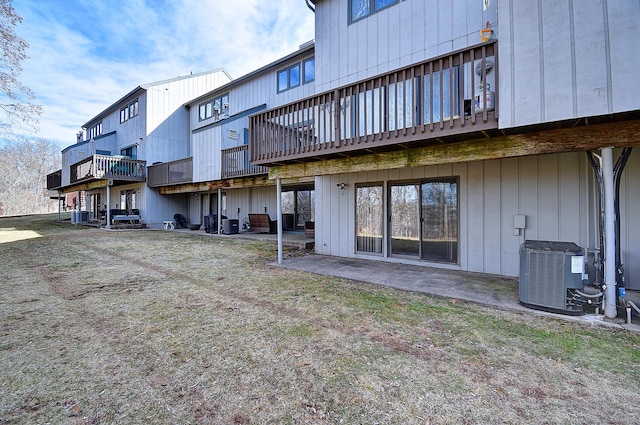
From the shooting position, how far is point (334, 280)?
5.27 m

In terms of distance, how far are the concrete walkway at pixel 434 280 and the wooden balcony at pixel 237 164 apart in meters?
5.01

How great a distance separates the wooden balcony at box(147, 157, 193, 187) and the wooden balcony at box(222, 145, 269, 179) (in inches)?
112

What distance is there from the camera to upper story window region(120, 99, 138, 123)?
17.3 meters

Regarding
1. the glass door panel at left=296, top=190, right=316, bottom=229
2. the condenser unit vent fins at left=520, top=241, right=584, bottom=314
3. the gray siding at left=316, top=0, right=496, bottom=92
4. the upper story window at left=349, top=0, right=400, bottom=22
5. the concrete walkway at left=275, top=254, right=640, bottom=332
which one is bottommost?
the concrete walkway at left=275, top=254, right=640, bottom=332

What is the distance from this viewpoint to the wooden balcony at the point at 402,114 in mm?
3966

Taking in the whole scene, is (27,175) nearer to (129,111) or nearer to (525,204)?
(129,111)

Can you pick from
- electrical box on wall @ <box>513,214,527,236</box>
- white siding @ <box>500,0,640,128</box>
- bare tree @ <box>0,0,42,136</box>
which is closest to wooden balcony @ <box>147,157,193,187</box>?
bare tree @ <box>0,0,42,136</box>

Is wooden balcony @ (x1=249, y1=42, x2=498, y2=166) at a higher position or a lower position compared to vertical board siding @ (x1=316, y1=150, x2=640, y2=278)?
higher

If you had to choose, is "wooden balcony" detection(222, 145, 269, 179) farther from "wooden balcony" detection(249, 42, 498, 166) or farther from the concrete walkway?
the concrete walkway

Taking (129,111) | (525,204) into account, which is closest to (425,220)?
(525,204)

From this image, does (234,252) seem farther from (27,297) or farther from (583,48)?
(583,48)

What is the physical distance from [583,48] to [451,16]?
320cm

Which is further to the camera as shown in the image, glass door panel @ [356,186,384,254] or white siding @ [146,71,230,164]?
white siding @ [146,71,230,164]

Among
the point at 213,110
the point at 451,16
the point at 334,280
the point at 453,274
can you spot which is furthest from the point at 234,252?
the point at 213,110
